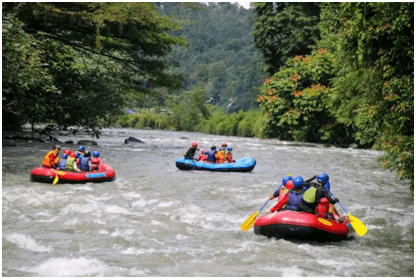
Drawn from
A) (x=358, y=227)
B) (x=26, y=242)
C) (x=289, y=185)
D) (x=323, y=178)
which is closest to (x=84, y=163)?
(x=26, y=242)

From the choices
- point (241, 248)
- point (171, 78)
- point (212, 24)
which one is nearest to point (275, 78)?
point (171, 78)

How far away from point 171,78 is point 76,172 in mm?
11484

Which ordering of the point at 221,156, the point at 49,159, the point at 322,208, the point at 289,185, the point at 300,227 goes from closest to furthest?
1. the point at 300,227
2. the point at 322,208
3. the point at 289,185
4. the point at 49,159
5. the point at 221,156

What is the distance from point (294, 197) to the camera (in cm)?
871

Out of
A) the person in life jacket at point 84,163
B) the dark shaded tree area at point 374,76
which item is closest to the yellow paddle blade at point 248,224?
the dark shaded tree area at point 374,76

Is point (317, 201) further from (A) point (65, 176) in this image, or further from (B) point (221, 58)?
(B) point (221, 58)

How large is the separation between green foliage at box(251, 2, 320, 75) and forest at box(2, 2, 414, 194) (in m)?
0.08

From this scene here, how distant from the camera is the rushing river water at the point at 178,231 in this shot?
676 cm

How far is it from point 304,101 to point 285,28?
6.86 metres

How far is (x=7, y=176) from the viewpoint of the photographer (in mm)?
13719

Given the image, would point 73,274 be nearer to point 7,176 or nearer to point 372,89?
point 372,89

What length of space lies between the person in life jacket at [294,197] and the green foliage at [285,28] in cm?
2557

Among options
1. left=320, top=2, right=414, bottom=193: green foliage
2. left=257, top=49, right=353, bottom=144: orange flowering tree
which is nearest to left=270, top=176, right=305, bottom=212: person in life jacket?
left=320, top=2, right=414, bottom=193: green foliage

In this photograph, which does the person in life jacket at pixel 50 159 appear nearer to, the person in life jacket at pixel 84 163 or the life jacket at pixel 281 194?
the person in life jacket at pixel 84 163
